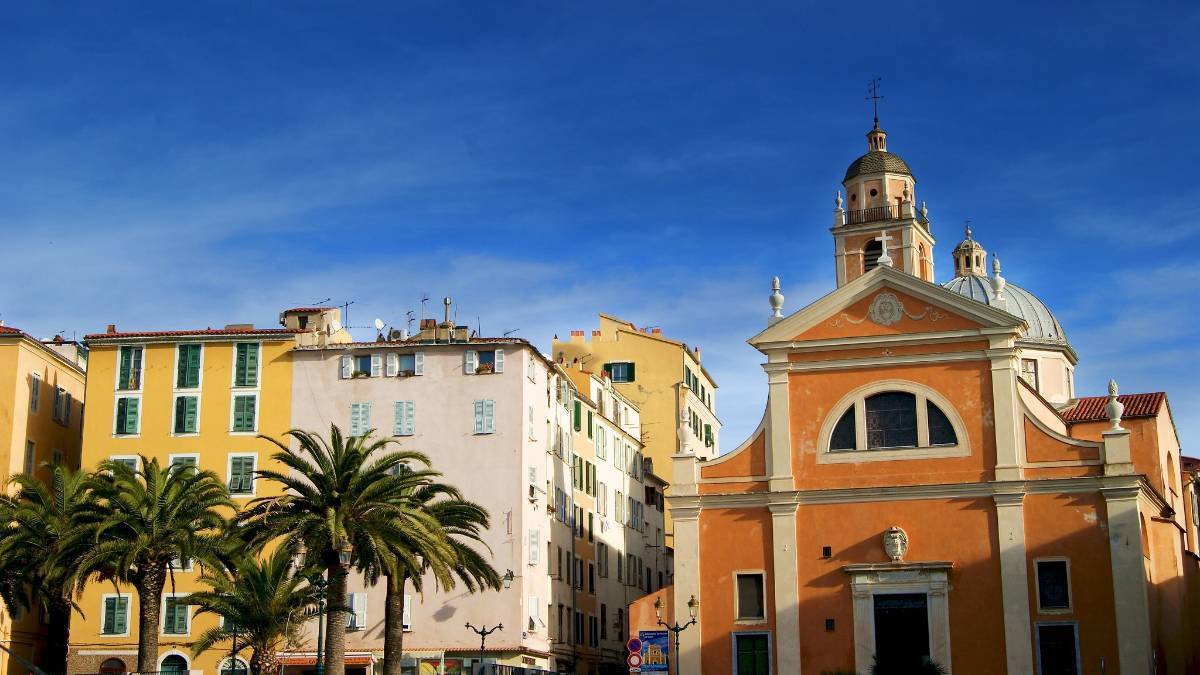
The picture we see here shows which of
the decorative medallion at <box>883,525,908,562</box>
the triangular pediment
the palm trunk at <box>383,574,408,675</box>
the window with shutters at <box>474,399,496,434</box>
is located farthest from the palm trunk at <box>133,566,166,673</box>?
→ the decorative medallion at <box>883,525,908,562</box>

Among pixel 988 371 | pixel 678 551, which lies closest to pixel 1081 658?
pixel 988 371

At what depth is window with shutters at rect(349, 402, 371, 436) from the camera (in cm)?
5662

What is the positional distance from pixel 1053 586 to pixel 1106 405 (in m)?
9.85

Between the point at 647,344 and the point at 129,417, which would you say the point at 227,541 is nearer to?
→ the point at 129,417

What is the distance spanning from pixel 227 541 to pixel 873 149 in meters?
30.6

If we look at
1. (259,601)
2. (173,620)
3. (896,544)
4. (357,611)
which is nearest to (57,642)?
(173,620)

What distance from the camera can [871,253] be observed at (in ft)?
190

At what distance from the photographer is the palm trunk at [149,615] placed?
41375 millimetres

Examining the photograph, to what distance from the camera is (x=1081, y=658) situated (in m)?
45.2

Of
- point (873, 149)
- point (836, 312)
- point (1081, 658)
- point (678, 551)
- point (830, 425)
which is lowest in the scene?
point (1081, 658)

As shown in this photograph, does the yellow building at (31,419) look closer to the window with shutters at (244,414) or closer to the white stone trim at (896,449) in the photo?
the window with shutters at (244,414)

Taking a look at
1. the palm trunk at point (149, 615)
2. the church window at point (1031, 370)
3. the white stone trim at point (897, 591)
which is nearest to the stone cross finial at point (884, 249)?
the white stone trim at point (897, 591)

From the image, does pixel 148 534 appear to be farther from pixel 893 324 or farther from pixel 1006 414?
pixel 1006 414

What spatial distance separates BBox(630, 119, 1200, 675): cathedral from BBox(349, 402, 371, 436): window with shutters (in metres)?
13.0
